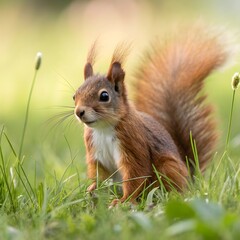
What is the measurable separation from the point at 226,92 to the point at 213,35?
2780mm

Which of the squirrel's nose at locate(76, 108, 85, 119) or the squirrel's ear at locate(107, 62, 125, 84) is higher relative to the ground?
the squirrel's ear at locate(107, 62, 125, 84)

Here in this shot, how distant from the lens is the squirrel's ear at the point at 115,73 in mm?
3193

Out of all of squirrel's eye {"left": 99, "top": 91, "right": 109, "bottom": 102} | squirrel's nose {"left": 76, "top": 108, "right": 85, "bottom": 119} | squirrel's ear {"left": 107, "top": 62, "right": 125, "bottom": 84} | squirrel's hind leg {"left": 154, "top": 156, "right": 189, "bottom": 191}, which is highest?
squirrel's ear {"left": 107, "top": 62, "right": 125, "bottom": 84}

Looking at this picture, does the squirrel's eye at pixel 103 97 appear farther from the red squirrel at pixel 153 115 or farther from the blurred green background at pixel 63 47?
the blurred green background at pixel 63 47

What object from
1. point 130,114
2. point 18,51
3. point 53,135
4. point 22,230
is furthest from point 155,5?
point 22,230

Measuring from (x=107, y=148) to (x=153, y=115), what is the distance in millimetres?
692

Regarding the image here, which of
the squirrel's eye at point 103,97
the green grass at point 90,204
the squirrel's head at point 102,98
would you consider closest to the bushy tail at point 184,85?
the green grass at point 90,204

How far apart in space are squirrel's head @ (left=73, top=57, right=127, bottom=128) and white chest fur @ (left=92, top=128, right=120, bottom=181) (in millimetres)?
47

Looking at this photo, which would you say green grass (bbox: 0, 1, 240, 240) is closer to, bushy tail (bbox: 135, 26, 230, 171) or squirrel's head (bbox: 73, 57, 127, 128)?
squirrel's head (bbox: 73, 57, 127, 128)

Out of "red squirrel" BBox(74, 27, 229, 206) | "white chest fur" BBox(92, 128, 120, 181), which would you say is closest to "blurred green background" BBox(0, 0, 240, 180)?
"red squirrel" BBox(74, 27, 229, 206)

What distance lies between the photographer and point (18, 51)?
8.55m

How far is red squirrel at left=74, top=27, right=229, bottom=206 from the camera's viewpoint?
3.14m

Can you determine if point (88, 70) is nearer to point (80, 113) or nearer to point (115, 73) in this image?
point (115, 73)

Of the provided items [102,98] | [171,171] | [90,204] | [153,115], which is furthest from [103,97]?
[153,115]
